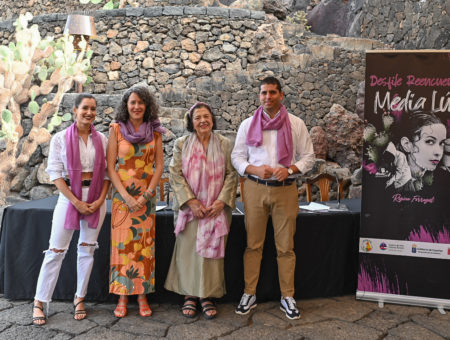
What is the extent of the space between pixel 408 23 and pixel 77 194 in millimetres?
9502

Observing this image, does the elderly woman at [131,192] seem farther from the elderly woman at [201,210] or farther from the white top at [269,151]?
the white top at [269,151]

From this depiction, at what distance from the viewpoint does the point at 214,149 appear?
8.82ft

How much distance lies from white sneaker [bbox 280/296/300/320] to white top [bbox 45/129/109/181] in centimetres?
155

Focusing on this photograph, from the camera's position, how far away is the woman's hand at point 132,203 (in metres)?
2.54

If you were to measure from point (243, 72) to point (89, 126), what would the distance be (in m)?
5.92

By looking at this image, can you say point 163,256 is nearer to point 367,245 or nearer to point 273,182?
Result: point 273,182

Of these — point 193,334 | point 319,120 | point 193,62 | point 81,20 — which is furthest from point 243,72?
point 193,334

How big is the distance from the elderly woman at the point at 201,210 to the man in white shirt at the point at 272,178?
0.49 ft

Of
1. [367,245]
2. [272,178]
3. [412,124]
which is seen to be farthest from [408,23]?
[272,178]

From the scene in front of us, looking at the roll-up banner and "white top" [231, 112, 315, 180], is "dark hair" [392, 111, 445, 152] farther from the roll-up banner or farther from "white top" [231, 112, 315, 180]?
"white top" [231, 112, 315, 180]

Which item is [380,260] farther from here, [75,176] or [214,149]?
[75,176]

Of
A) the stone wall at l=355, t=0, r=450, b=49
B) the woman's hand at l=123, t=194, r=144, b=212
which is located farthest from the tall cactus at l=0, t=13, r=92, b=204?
the stone wall at l=355, t=0, r=450, b=49

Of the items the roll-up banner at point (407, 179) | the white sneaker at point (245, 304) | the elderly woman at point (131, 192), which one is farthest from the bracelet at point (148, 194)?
the roll-up banner at point (407, 179)

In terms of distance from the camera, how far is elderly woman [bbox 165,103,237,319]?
2.61m
